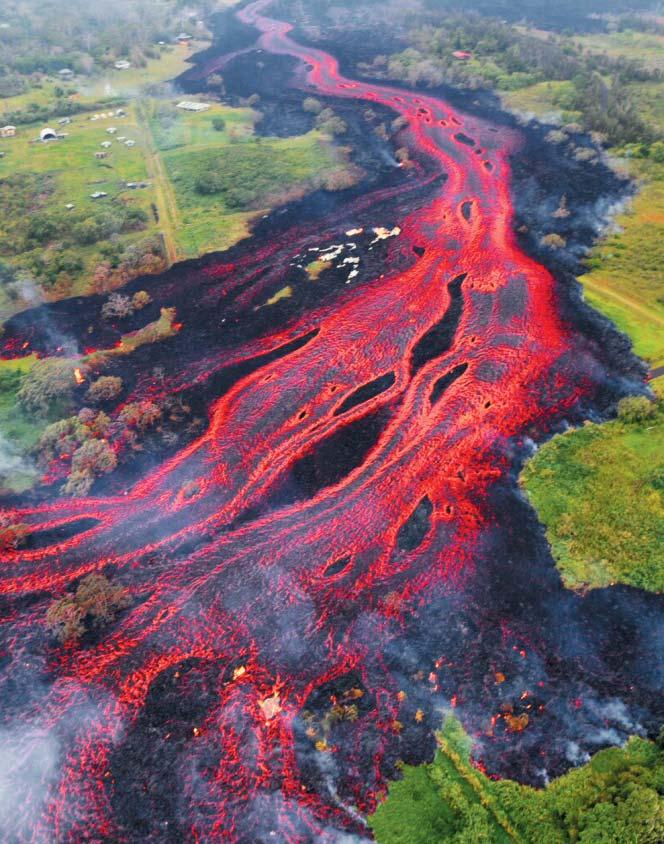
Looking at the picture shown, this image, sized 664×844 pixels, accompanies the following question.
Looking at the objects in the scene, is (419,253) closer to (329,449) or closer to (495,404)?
(495,404)

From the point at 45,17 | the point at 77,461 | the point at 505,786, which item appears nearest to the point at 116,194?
the point at 77,461

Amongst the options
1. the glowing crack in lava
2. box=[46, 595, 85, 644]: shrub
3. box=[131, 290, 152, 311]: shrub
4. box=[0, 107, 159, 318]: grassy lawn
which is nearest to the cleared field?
the glowing crack in lava

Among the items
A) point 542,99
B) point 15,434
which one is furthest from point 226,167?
point 542,99

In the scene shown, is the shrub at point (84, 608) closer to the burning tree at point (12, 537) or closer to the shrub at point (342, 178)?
the burning tree at point (12, 537)

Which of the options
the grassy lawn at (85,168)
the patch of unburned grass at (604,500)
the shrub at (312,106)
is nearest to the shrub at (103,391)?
the grassy lawn at (85,168)

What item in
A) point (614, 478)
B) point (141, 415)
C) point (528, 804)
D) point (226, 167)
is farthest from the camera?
point (226, 167)

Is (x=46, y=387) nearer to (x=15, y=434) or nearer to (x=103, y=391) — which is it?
(x=103, y=391)
